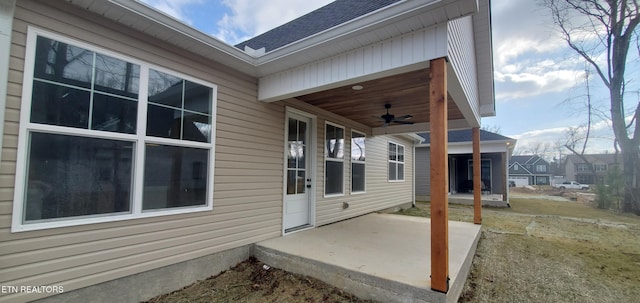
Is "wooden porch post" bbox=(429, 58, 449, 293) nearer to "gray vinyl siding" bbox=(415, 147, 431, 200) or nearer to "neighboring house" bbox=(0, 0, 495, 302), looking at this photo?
"neighboring house" bbox=(0, 0, 495, 302)

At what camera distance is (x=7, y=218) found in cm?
204

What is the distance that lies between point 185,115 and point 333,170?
3.44 metres

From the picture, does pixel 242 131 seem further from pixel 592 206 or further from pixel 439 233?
pixel 592 206

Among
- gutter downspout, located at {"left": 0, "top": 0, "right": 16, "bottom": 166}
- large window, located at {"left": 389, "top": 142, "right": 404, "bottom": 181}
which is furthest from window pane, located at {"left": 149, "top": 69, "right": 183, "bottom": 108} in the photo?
large window, located at {"left": 389, "top": 142, "right": 404, "bottom": 181}

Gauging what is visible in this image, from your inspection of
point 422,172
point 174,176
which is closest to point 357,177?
point 174,176

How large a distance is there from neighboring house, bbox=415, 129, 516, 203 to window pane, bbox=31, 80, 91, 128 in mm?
10962

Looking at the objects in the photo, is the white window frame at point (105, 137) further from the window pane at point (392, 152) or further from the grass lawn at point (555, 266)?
the window pane at point (392, 152)

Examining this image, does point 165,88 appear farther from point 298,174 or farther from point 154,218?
point 298,174

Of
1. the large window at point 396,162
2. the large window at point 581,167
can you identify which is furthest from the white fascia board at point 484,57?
the large window at point 581,167

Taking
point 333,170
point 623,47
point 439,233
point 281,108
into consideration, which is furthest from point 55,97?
point 623,47

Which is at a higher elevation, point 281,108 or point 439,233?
point 281,108

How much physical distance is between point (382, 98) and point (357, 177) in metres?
2.71

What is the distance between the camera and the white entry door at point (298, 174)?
4.76 metres

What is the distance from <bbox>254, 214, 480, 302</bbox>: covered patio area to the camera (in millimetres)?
2645
